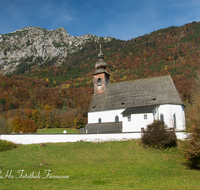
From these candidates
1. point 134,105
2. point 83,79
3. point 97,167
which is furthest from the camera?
point 83,79

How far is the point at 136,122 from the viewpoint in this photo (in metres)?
25.1

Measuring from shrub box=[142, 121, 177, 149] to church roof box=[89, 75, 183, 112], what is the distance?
6.29 meters

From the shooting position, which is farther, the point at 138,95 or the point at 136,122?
the point at 138,95

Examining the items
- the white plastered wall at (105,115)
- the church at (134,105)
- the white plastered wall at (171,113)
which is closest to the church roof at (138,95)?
the church at (134,105)

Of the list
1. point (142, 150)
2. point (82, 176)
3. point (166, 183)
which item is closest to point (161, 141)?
point (142, 150)

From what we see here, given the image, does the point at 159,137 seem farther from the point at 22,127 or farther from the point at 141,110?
the point at 22,127

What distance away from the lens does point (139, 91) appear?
97.7 ft

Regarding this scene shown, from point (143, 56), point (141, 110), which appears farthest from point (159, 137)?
point (143, 56)

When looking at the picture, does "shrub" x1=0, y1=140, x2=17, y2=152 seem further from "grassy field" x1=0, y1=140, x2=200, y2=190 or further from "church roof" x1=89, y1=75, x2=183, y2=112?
"church roof" x1=89, y1=75, x2=183, y2=112

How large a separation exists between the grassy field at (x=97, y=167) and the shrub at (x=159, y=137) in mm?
811

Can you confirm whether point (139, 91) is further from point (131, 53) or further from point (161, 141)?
point (131, 53)

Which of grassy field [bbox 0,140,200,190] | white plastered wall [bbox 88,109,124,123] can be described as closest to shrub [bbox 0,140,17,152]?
grassy field [bbox 0,140,200,190]

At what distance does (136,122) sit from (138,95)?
575 cm

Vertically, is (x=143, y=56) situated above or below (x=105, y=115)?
above
